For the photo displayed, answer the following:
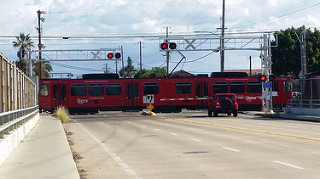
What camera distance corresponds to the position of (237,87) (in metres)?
53.4

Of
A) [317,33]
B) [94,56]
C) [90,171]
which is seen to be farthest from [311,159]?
[317,33]

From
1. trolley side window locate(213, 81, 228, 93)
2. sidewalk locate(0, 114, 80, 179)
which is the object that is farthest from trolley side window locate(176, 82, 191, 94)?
sidewalk locate(0, 114, 80, 179)

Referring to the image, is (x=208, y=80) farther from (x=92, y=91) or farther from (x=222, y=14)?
(x=222, y=14)

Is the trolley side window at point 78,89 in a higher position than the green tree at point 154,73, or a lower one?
lower

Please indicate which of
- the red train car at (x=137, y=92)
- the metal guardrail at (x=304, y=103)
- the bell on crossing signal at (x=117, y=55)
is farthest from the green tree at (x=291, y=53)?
the metal guardrail at (x=304, y=103)

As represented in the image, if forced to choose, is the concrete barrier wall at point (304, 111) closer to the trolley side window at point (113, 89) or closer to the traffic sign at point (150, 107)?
the traffic sign at point (150, 107)

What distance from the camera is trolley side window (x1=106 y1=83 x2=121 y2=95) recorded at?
51562 mm

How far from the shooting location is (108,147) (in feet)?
63.9

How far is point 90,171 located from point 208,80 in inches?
1584

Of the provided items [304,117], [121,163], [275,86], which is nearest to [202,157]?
[121,163]

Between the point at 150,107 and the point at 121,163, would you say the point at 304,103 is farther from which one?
the point at 121,163

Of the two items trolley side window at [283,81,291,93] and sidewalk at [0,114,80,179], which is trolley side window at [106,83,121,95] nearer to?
trolley side window at [283,81,291,93]

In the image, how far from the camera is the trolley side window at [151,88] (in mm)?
51938

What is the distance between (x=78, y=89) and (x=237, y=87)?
14.6 meters
